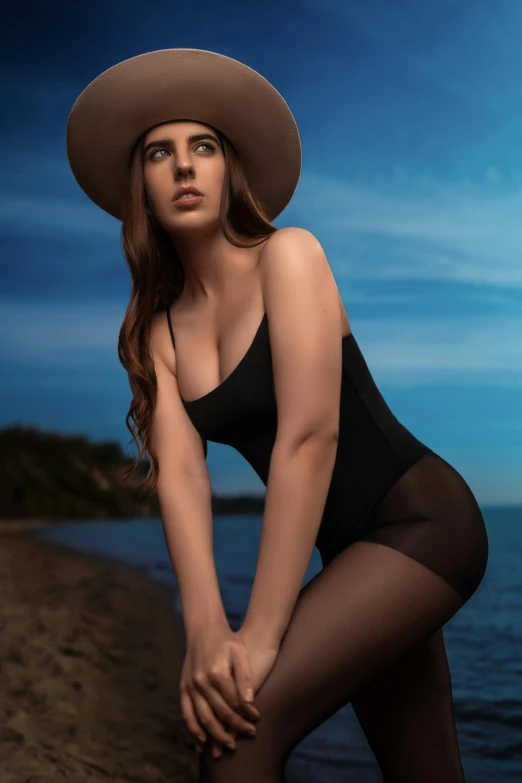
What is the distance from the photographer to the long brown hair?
1.91 meters

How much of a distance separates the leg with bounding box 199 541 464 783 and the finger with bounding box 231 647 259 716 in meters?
0.03

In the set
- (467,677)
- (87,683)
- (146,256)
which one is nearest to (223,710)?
(146,256)

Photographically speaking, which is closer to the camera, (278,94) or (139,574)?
(278,94)

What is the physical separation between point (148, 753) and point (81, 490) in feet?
28.3

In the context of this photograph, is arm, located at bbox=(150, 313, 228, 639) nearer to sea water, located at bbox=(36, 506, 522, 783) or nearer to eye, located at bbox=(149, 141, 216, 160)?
eye, located at bbox=(149, 141, 216, 160)

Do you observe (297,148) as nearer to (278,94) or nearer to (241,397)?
(278,94)

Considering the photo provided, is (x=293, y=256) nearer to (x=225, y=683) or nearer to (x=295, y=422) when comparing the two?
(x=295, y=422)

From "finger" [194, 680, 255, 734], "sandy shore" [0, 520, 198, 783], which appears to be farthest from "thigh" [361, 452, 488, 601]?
"sandy shore" [0, 520, 198, 783]

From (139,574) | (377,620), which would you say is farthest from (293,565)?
(139,574)

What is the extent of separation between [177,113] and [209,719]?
3.94 feet

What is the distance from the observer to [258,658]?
4.87ft

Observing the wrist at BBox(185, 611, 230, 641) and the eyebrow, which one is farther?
the eyebrow

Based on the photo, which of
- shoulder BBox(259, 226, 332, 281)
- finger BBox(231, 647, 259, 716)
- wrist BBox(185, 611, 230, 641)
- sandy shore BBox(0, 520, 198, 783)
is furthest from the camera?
sandy shore BBox(0, 520, 198, 783)

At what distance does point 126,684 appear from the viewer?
4219mm
